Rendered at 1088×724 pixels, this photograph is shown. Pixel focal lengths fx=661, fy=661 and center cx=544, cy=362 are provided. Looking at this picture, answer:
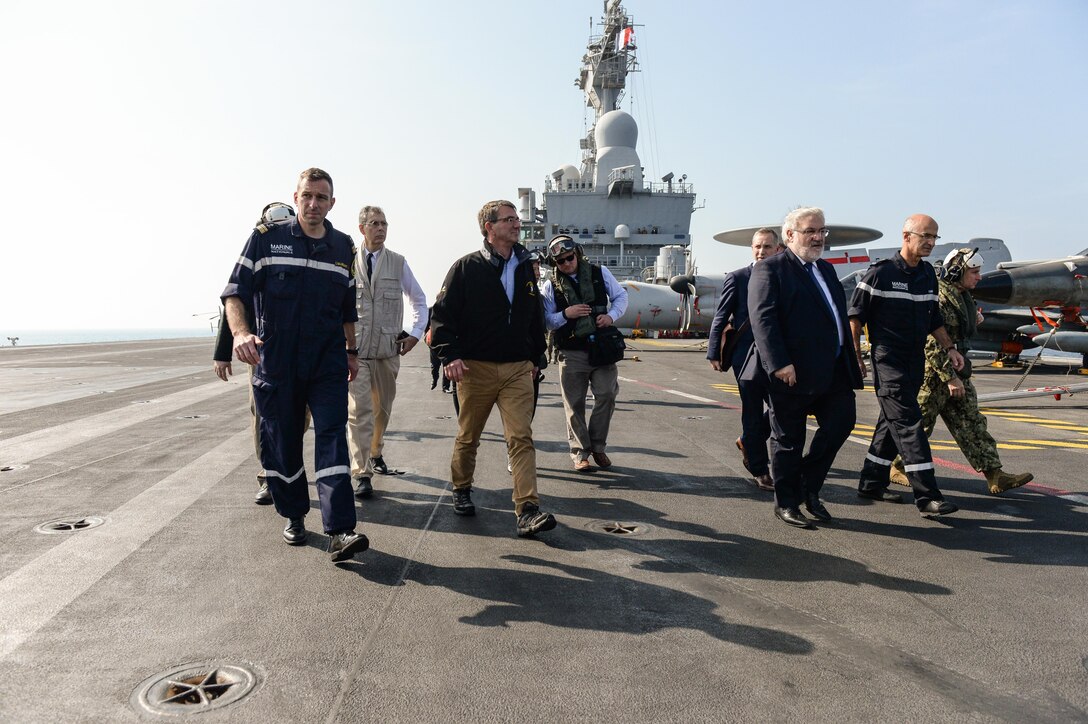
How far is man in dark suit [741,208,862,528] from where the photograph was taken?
4.35 metres

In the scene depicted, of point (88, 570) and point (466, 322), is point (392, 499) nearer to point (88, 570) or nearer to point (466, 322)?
point (466, 322)

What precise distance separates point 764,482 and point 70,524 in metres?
4.94

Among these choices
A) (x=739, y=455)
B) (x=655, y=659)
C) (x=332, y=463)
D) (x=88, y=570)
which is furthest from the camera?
(x=739, y=455)

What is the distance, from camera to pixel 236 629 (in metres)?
2.75

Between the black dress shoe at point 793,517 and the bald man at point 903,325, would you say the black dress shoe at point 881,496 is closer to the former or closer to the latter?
the bald man at point 903,325

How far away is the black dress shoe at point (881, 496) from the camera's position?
4.97 m

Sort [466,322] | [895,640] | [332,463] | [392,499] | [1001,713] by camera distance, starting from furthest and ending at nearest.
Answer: [392,499] < [466,322] < [332,463] < [895,640] < [1001,713]

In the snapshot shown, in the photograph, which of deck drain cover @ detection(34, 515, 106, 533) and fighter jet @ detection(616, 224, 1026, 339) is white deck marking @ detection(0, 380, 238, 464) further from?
fighter jet @ detection(616, 224, 1026, 339)

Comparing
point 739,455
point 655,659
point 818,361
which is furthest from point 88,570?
point 739,455

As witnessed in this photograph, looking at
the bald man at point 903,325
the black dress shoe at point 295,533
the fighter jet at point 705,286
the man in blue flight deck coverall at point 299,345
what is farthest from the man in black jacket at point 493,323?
the fighter jet at point 705,286

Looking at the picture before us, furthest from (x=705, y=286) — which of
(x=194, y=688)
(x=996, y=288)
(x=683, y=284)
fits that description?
(x=194, y=688)

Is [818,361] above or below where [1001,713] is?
above

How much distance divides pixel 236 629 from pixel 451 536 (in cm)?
152

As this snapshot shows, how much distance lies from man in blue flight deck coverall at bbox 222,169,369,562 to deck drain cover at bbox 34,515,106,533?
131cm
